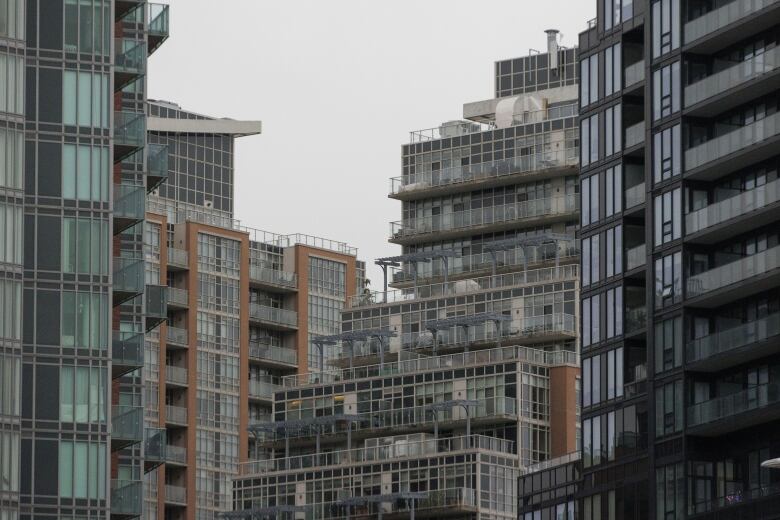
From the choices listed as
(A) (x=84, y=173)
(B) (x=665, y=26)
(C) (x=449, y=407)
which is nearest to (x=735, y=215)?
(B) (x=665, y=26)

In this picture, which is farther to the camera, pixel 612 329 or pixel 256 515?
pixel 256 515

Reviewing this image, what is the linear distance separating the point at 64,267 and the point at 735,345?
102 feet

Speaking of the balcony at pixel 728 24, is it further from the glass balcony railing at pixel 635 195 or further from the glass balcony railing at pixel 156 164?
the glass balcony railing at pixel 156 164

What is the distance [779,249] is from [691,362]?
8.79 m

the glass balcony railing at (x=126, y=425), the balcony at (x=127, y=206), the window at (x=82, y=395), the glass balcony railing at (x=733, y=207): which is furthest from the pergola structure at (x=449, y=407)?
the window at (x=82, y=395)

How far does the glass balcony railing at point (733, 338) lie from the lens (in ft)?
401

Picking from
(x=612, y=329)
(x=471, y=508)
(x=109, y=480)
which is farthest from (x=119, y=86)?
(x=471, y=508)

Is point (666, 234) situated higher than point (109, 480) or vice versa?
point (666, 234)

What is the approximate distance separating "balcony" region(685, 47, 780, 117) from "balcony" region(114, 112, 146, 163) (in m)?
26.7

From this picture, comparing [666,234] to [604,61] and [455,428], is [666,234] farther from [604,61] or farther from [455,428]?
[455,428]

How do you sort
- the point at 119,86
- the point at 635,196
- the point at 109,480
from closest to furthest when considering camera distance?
1. the point at 109,480
2. the point at 119,86
3. the point at 635,196

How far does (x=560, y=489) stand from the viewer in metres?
146

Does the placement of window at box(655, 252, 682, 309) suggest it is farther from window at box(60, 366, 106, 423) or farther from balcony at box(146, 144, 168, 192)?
window at box(60, 366, 106, 423)

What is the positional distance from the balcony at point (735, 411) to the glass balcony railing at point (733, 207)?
8394mm
